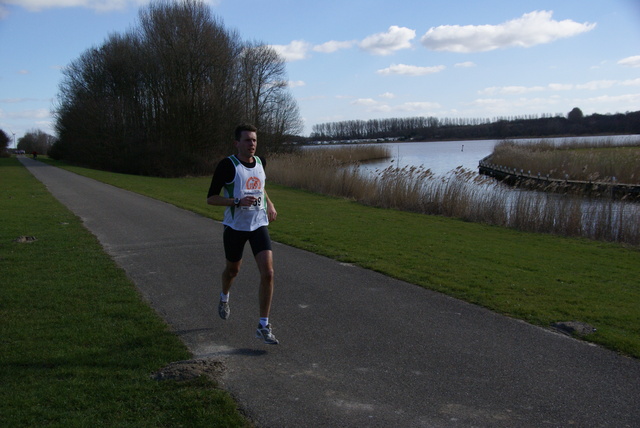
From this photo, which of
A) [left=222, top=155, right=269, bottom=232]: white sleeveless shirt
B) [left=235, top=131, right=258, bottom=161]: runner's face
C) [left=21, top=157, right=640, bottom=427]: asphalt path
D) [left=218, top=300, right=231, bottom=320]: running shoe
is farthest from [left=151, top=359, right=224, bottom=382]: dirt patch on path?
[left=235, top=131, right=258, bottom=161]: runner's face

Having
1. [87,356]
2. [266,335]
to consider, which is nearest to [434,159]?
[266,335]

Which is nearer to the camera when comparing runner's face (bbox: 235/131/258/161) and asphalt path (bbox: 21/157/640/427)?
asphalt path (bbox: 21/157/640/427)

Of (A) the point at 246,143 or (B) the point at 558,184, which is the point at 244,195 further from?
(B) the point at 558,184

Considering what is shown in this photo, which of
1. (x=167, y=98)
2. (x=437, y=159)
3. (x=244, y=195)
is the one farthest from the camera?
(x=437, y=159)

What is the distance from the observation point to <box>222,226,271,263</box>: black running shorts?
202 inches

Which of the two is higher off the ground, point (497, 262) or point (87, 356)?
point (87, 356)

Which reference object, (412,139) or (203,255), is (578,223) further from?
(412,139)

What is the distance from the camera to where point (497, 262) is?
9469 mm

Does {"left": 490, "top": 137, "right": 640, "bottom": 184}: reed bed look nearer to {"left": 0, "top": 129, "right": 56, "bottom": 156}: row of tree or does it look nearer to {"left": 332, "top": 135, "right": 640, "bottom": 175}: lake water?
{"left": 332, "top": 135, "right": 640, "bottom": 175}: lake water

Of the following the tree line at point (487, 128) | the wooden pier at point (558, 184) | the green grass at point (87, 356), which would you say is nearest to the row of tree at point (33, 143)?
the tree line at point (487, 128)

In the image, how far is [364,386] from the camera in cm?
407

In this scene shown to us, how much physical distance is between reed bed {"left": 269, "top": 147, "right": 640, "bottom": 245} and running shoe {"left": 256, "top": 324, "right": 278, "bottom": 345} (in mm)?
12561

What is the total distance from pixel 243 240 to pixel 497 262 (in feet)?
19.0

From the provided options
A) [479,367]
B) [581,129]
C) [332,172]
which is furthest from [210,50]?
[581,129]
